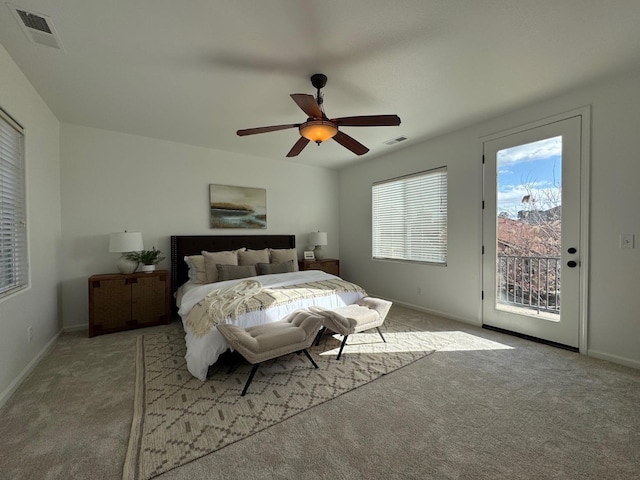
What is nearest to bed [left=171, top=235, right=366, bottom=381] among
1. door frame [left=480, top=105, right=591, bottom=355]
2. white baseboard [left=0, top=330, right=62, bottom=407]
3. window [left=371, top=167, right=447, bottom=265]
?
white baseboard [left=0, top=330, right=62, bottom=407]

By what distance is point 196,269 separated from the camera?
398 centimetres

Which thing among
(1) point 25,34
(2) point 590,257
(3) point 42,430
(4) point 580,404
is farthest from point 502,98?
(3) point 42,430

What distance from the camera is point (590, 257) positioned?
287 centimetres

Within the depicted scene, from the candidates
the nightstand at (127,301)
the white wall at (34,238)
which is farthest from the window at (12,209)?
the nightstand at (127,301)

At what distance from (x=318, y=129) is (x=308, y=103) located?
26cm

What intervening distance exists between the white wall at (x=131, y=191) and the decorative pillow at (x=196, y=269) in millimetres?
535

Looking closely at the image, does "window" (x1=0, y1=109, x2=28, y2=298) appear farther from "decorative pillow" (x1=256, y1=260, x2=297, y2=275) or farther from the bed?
"decorative pillow" (x1=256, y1=260, x2=297, y2=275)

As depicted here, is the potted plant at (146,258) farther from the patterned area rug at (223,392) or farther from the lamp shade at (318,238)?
the lamp shade at (318,238)

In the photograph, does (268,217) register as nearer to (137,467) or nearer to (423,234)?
(423,234)

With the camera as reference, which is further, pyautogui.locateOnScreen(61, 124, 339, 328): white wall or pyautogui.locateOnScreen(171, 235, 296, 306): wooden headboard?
pyautogui.locateOnScreen(171, 235, 296, 306): wooden headboard

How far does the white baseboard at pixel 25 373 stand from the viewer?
6.94ft

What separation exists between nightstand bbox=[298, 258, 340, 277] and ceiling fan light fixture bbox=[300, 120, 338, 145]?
303 cm

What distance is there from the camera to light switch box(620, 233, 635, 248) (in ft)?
8.64

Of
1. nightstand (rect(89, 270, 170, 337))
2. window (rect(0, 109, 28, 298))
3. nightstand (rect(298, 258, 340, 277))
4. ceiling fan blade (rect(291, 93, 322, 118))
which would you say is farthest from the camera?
nightstand (rect(298, 258, 340, 277))
